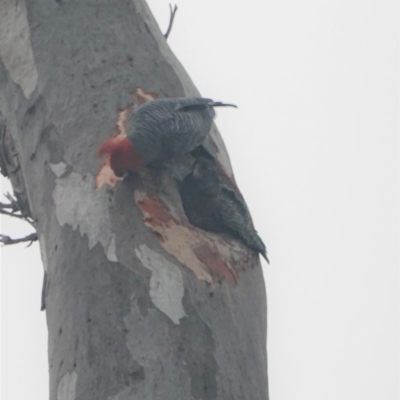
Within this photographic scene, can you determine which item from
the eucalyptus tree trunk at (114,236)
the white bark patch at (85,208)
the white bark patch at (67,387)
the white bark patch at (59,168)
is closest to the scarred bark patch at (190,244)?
the eucalyptus tree trunk at (114,236)

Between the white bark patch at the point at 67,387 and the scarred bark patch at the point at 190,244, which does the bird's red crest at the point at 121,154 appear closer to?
the scarred bark patch at the point at 190,244

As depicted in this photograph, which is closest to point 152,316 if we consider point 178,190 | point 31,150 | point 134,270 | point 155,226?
point 134,270

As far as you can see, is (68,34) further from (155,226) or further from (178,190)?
(155,226)

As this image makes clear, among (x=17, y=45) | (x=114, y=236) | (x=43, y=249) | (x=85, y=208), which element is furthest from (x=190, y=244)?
(x=17, y=45)

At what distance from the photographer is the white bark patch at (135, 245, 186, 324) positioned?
2627 millimetres

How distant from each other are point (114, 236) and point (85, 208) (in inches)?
7.0

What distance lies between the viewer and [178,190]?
324 centimetres

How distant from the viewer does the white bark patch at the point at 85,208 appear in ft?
9.31

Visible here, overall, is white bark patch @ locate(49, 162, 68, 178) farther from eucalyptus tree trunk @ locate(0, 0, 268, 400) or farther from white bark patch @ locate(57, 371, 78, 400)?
white bark patch @ locate(57, 371, 78, 400)

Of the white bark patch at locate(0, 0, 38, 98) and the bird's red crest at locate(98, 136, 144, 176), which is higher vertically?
the white bark patch at locate(0, 0, 38, 98)

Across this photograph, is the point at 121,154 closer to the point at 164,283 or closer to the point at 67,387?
the point at 164,283

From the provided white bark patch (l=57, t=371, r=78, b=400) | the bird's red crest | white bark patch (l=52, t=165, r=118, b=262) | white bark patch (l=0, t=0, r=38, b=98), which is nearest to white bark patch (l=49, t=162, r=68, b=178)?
white bark patch (l=52, t=165, r=118, b=262)

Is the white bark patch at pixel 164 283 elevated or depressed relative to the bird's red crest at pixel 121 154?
depressed

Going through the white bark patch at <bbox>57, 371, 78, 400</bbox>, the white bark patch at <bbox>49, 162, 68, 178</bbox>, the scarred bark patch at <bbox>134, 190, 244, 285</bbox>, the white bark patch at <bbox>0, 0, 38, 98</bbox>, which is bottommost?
the white bark patch at <bbox>57, 371, 78, 400</bbox>
